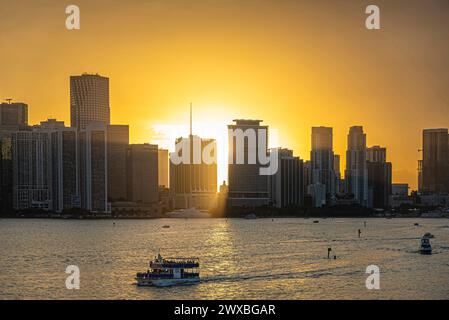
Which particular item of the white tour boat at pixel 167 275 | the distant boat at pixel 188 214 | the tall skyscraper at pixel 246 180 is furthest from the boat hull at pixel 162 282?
the tall skyscraper at pixel 246 180

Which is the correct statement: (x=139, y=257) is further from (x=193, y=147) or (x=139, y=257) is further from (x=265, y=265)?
(x=193, y=147)

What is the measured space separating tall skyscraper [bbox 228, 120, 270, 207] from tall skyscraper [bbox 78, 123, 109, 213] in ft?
77.2

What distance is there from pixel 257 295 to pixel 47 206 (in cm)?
8101

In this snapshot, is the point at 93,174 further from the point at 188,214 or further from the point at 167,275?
the point at 167,275

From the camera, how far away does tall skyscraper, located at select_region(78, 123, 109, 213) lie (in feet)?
293

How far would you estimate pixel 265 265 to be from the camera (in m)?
24.8

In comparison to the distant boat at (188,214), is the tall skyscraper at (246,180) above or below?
above

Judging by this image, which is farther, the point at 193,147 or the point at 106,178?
the point at 193,147

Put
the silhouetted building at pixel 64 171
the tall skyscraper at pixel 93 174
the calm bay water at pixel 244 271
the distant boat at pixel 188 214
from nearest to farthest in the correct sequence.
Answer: the calm bay water at pixel 244 271, the tall skyscraper at pixel 93 174, the silhouetted building at pixel 64 171, the distant boat at pixel 188 214

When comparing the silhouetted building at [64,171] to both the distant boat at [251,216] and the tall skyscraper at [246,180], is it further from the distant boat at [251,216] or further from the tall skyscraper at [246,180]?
the tall skyscraper at [246,180]

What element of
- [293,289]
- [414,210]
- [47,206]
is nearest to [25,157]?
[47,206]

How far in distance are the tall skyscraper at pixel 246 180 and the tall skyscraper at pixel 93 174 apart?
23530mm

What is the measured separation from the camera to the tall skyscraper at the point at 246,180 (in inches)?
4090
